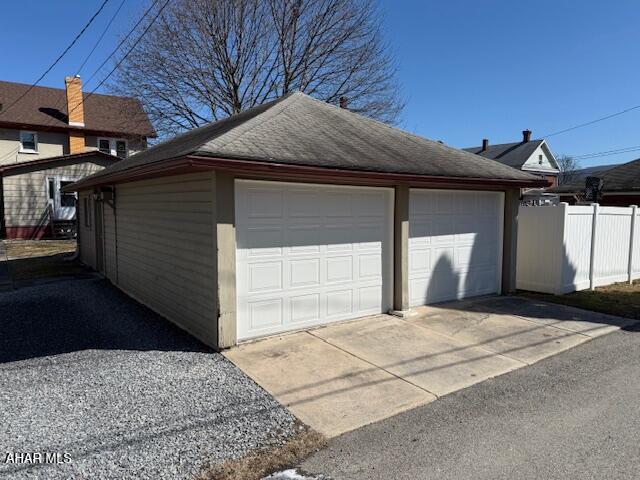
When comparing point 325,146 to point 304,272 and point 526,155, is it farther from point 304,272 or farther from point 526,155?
point 526,155

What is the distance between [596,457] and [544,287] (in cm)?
711

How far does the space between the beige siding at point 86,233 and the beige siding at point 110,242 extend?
5.83ft

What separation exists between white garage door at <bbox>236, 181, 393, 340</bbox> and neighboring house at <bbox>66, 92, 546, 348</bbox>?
2 centimetres

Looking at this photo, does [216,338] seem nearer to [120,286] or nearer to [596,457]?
[596,457]

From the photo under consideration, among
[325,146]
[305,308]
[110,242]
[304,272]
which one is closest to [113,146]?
[110,242]

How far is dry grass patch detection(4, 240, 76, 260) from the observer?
1611 centimetres

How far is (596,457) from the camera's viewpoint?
344cm

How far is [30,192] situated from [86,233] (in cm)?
880

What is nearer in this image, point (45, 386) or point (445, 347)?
point (45, 386)

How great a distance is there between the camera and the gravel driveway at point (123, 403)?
136 inches

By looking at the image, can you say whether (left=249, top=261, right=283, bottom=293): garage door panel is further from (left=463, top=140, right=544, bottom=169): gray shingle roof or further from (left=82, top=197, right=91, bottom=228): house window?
(left=463, top=140, right=544, bottom=169): gray shingle roof

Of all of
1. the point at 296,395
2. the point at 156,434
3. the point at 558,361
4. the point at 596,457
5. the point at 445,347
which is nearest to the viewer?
the point at 596,457

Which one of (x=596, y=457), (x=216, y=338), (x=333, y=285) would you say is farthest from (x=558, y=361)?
(x=216, y=338)

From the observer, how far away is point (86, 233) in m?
14.2
